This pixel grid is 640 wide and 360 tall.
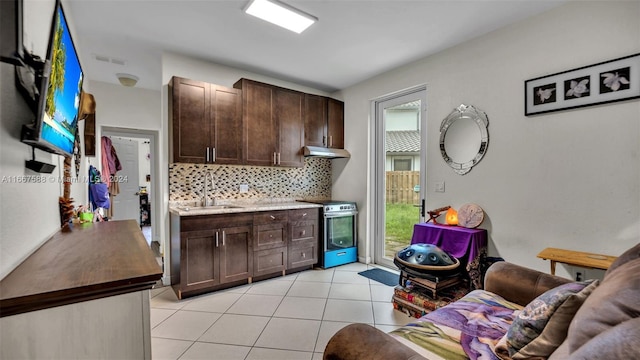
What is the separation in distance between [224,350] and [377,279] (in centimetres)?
200

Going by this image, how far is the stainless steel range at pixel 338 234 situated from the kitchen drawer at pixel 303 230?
11cm

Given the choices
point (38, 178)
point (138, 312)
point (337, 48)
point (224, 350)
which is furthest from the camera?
point (337, 48)

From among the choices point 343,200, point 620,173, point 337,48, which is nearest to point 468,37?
point 337,48

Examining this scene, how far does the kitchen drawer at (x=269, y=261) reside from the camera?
3.26 meters

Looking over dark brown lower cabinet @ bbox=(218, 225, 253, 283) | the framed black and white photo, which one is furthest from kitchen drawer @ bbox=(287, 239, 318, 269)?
the framed black and white photo

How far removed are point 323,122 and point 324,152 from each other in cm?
51

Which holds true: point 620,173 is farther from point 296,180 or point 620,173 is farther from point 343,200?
point 296,180

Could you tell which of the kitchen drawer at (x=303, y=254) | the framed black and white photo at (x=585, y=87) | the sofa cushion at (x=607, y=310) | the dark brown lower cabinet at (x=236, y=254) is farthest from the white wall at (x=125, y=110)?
the framed black and white photo at (x=585, y=87)

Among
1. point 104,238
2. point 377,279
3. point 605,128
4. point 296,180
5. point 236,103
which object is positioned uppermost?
point 236,103

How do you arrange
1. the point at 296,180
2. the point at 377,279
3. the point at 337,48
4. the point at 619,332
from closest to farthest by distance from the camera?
the point at 619,332 → the point at 337,48 → the point at 377,279 → the point at 296,180

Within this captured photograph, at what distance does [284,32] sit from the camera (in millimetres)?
2719

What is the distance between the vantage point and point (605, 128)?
81.0 inches

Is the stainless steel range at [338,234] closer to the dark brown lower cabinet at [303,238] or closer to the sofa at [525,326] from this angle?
the dark brown lower cabinet at [303,238]

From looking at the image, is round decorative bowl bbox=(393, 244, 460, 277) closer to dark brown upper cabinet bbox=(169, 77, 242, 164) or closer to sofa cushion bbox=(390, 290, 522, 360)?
sofa cushion bbox=(390, 290, 522, 360)
